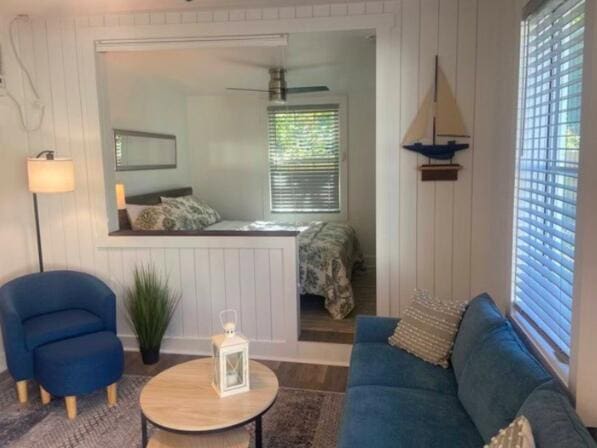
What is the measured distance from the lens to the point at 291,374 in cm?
348

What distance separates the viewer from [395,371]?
2461mm

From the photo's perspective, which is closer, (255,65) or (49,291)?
(49,291)

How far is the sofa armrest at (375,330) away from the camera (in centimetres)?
286

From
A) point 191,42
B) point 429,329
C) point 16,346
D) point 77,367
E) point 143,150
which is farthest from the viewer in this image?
point 143,150

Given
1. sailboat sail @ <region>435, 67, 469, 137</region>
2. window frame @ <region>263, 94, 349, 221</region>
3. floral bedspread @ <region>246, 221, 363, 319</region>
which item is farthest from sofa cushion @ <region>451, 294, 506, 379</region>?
window frame @ <region>263, 94, 349, 221</region>

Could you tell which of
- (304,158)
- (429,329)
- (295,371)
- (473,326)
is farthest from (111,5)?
(304,158)

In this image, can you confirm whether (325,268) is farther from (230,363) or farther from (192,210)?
(230,363)

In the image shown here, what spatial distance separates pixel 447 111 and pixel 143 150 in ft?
10.8

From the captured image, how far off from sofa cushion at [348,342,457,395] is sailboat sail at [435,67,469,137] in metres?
1.46

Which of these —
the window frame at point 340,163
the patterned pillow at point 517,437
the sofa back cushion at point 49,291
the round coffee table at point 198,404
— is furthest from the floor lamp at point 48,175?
the window frame at point 340,163

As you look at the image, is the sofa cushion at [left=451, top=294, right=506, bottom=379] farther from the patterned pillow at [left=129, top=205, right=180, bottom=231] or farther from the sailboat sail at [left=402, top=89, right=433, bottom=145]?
the patterned pillow at [left=129, top=205, right=180, bottom=231]

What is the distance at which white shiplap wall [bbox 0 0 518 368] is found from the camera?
3180mm

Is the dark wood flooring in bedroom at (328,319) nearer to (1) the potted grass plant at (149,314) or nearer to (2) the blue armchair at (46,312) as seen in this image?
(1) the potted grass plant at (149,314)

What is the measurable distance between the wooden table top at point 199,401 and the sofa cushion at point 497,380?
854 mm
